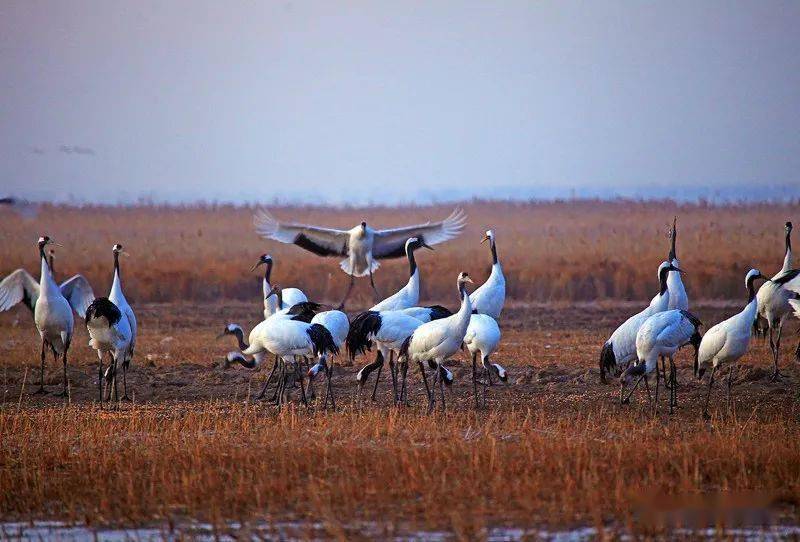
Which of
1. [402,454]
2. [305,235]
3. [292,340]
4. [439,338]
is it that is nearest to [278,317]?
[292,340]

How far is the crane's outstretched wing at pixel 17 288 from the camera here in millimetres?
13414

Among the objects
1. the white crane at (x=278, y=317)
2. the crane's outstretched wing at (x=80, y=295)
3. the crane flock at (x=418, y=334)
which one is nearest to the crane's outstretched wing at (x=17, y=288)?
the crane flock at (x=418, y=334)

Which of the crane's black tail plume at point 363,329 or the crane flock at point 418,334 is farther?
the crane's black tail plume at point 363,329

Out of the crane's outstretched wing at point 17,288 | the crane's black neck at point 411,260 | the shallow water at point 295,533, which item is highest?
the crane's black neck at point 411,260

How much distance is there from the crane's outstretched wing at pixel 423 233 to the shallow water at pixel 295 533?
8439 millimetres

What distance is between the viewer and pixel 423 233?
49.9 ft

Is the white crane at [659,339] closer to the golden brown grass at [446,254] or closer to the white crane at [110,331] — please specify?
the white crane at [110,331]

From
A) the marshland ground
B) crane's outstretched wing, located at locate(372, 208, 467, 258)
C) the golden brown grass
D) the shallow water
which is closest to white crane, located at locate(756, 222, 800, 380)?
the marshland ground

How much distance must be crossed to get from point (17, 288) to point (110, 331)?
100 inches

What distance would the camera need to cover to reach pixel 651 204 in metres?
51.0

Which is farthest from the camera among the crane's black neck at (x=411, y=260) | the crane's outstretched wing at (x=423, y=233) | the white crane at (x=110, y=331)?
the crane's outstretched wing at (x=423, y=233)

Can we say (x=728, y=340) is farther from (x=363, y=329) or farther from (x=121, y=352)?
(x=121, y=352)

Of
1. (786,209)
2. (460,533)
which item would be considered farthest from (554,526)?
(786,209)

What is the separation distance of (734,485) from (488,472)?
1387 mm
